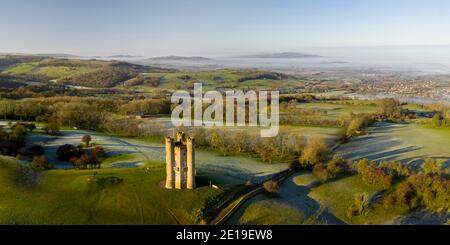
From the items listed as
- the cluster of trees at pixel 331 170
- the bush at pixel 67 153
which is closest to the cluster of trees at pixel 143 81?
the bush at pixel 67 153

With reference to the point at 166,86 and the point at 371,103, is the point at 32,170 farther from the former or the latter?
the point at 166,86

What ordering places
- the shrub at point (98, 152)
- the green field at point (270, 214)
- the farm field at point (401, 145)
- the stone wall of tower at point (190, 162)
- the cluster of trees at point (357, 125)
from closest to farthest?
the green field at point (270, 214)
the stone wall of tower at point (190, 162)
the shrub at point (98, 152)
the farm field at point (401, 145)
the cluster of trees at point (357, 125)

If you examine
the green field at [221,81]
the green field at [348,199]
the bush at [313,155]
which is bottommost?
the green field at [348,199]

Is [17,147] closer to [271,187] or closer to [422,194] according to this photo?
[271,187]

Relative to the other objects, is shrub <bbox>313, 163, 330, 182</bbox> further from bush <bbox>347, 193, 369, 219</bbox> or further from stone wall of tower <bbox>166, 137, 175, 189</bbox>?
stone wall of tower <bbox>166, 137, 175, 189</bbox>

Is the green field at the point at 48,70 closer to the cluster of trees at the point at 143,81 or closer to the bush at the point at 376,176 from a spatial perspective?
the cluster of trees at the point at 143,81

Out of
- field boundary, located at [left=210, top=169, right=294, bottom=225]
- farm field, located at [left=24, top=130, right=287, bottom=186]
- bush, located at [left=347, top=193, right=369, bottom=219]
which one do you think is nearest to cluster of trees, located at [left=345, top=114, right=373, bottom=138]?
farm field, located at [left=24, top=130, right=287, bottom=186]
